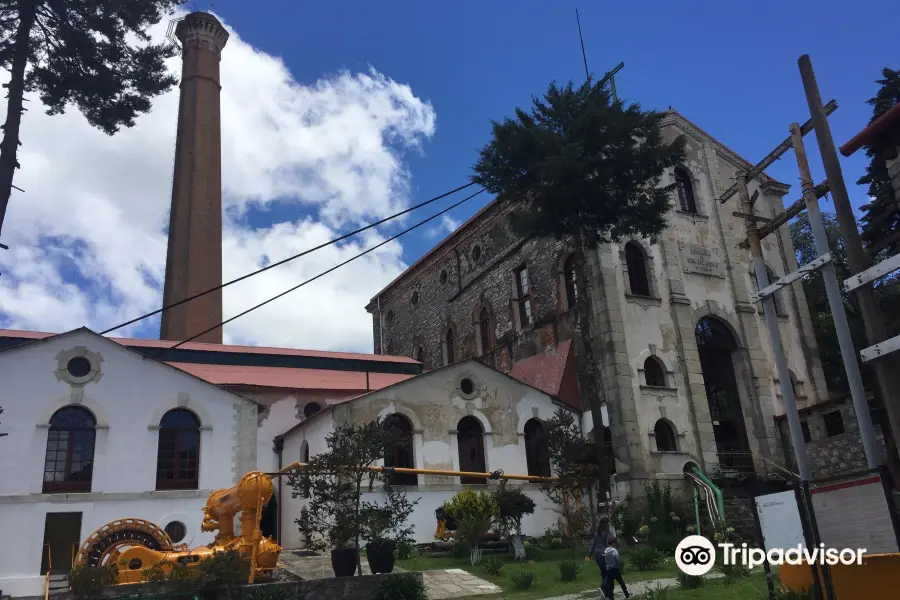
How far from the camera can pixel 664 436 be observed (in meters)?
24.0

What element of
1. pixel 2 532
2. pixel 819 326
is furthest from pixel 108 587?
pixel 819 326

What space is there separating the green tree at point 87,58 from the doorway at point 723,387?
19.8 metres

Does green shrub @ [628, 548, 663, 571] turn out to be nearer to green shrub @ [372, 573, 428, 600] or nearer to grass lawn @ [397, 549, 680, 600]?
grass lawn @ [397, 549, 680, 600]

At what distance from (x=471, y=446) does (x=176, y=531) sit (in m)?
8.89

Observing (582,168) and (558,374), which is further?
(558,374)

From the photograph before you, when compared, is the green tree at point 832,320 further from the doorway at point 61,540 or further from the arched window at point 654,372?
the doorway at point 61,540

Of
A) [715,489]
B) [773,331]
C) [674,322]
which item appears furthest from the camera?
[674,322]

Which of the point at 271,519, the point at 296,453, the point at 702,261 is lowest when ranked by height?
the point at 271,519

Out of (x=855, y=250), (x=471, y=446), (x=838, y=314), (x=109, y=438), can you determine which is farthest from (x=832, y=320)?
(x=109, y=438)

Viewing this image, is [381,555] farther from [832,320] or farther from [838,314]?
[832,320]

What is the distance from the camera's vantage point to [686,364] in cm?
2483

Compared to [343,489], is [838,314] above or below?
above

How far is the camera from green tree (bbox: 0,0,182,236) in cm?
1449

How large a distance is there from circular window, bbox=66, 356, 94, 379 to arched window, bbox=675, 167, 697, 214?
20965 mm
